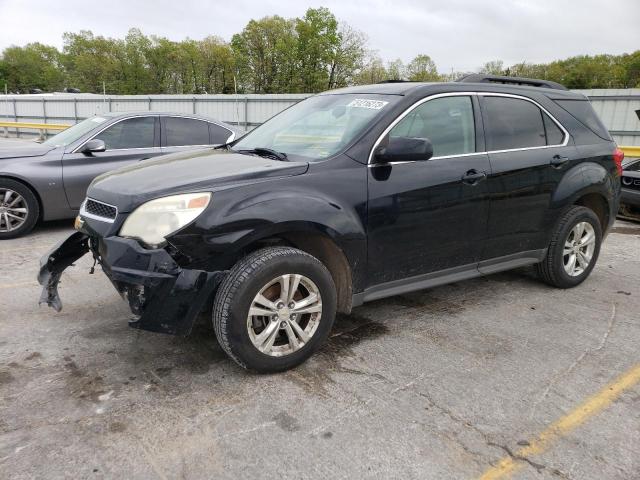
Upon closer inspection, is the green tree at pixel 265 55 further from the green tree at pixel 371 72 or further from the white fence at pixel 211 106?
the white fence at pixel 211 106

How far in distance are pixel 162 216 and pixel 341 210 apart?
107 centimetres

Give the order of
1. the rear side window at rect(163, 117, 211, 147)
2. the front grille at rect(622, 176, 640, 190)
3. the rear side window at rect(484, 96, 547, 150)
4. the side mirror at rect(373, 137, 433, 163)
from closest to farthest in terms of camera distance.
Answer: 1. the side mirror at rect(373, 137, 433, 163)
2. the rear side window at rect(484, 96, 547, 150)
3. the rear side window at rect(163, 117, 211, 147)
4. the front grille at rect(622, 176, 640, 190)

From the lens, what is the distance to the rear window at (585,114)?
4781 mm

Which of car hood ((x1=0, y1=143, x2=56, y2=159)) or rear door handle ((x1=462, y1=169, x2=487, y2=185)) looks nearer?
rear door handle ((x1=462, y1=169, x2=487, y2=185))

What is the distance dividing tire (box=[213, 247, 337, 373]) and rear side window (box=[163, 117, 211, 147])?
15.8 ft

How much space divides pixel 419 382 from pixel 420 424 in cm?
45

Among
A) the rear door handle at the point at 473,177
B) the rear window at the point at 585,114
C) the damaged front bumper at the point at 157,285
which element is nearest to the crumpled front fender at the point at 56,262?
the damaged front bumper at the point at 157,285

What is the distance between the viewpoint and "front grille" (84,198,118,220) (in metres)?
3.14

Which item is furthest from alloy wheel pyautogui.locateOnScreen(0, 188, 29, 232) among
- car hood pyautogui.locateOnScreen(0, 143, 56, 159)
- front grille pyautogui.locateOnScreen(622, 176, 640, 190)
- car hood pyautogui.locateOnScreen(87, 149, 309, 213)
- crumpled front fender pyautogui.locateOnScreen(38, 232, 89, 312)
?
front grille pyautogui.locateOnScreen(622, 176, 640, 190)

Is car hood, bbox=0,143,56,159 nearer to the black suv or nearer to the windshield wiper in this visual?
the black suv

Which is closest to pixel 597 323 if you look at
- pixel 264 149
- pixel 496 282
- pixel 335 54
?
pixel 496 282

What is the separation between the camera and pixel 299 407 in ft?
9.39

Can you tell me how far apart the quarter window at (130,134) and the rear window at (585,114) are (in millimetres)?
5079

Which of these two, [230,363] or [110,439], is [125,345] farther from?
[110,439]
